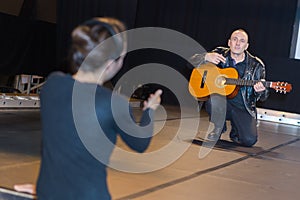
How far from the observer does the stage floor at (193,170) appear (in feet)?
9.30

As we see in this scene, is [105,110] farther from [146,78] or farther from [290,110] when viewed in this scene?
[146,78]

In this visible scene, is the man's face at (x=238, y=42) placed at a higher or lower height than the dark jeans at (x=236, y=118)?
higher

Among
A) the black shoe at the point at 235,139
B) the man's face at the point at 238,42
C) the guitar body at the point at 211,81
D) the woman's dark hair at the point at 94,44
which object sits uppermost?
the man's face at the point at 238,42

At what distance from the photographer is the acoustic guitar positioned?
4.37m

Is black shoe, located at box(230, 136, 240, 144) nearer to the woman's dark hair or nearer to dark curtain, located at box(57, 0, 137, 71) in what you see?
dark curtain, located at box(57, 0, 137, 71)

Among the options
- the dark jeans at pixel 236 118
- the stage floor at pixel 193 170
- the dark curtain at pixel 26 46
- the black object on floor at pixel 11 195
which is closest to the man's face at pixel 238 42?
the dark jeans at pixel 236 118

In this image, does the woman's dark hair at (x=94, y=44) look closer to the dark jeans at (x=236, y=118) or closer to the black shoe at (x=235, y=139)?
the dark jeans at (x=236, y=118)

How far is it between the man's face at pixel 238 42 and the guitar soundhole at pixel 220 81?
0.23 meters

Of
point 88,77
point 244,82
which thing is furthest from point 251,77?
point 88,77

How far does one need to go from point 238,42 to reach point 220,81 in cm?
35

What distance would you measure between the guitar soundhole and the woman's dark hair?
121 inches

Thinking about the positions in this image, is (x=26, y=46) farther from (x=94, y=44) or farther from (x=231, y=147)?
(x=94, y=44)

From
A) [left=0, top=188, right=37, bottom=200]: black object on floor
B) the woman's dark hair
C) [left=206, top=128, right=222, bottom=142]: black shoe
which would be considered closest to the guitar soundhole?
[left=206, top=128, right=222, bottom=142]: black shoe

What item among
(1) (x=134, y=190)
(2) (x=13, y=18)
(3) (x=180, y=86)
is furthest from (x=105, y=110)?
(3) (x=180, y=86)
